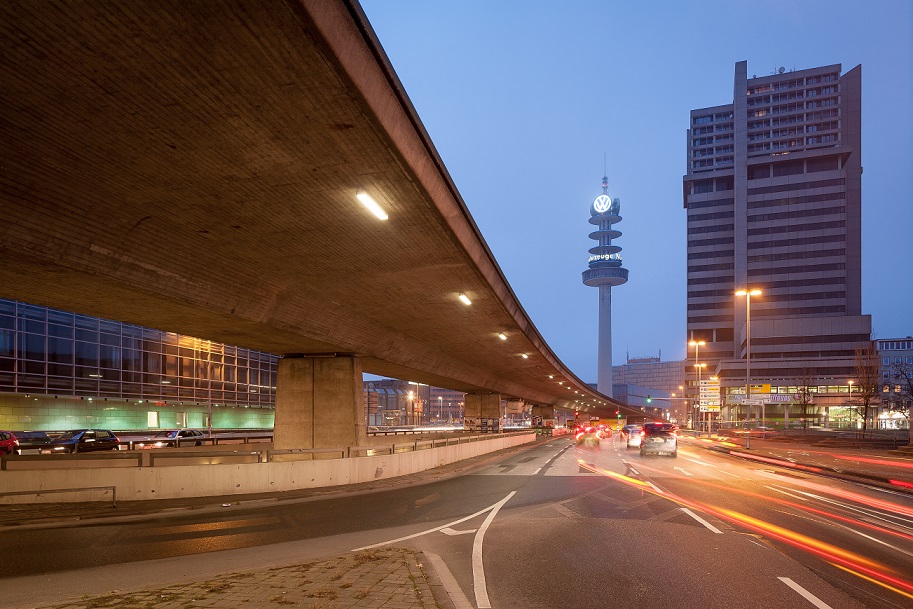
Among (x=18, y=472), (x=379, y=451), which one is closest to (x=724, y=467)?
(x=379, y=451)

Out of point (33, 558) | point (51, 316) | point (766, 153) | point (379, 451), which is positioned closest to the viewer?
point (33, 558)

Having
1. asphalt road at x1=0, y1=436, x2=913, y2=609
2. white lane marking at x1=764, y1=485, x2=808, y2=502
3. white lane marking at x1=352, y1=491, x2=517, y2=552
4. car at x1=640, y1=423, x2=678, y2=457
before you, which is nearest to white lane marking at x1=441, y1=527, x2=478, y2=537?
asphalt road at x1=0, y1=436, x2=913, y2=609

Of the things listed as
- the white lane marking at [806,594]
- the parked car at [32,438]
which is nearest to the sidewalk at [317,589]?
the white lane marking at [806,594]

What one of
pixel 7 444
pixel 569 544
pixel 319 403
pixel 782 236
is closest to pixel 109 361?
pixel 7 444

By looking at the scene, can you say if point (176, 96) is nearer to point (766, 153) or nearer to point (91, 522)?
point (91, 522)

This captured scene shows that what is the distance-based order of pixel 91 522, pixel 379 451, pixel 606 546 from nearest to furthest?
pixel 606 546
pixel 91 522
pixel 379 451

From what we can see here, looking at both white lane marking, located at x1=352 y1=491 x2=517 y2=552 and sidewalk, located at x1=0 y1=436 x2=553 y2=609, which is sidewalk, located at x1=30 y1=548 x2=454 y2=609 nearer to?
sidewalk, located at x1=0 y1=436 x2=553 y2=609

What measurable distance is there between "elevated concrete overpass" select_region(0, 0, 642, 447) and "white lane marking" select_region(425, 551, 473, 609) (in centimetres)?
640

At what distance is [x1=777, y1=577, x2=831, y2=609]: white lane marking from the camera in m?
7.35

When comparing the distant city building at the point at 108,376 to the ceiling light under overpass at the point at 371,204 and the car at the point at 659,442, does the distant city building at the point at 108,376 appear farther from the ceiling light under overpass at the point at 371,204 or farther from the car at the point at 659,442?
the ceiling light under overpass at the point at 371,204

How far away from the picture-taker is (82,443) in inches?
1170

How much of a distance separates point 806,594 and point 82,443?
31.3 meters

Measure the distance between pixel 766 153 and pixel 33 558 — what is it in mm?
169532

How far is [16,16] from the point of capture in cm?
674
